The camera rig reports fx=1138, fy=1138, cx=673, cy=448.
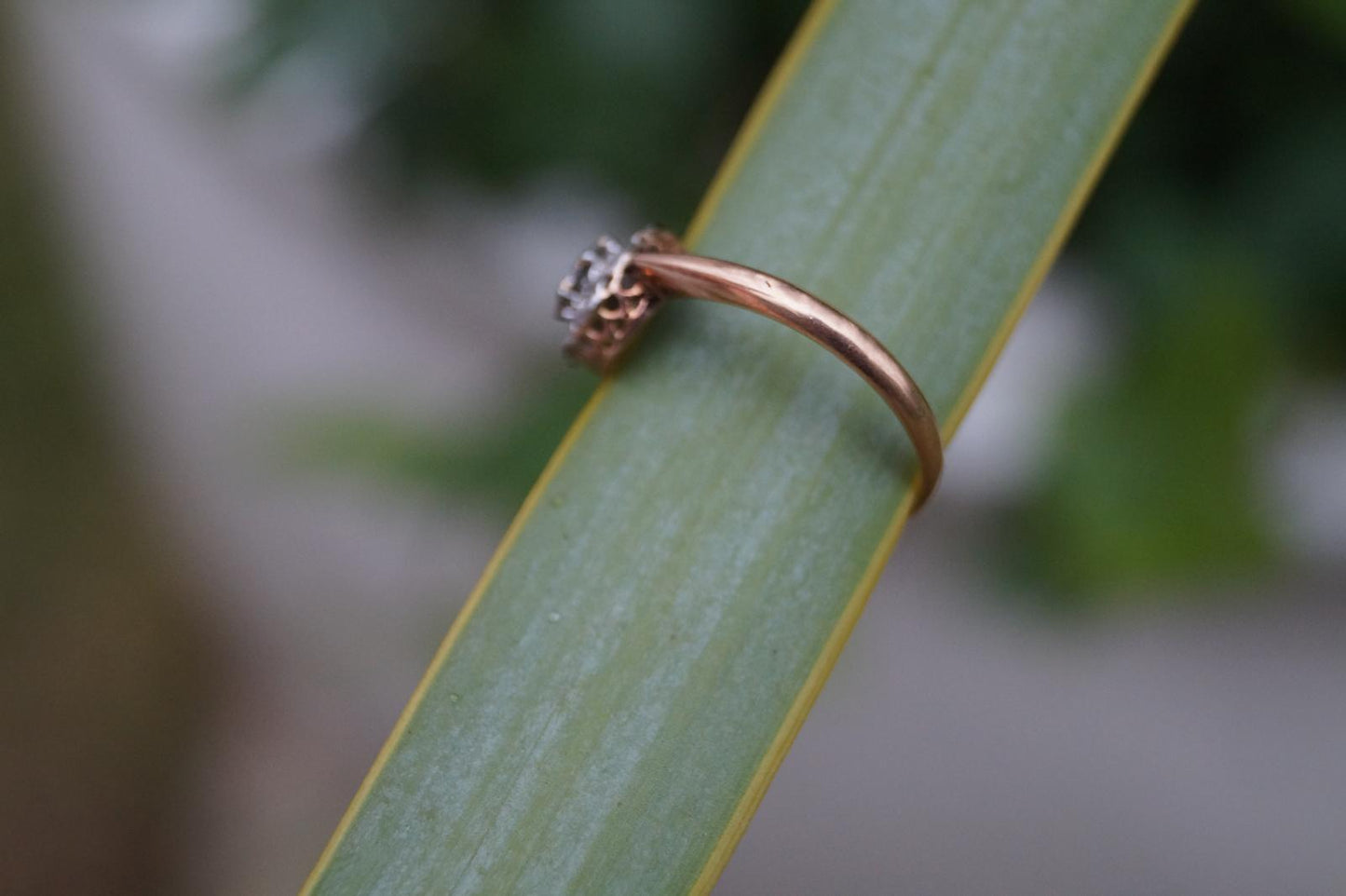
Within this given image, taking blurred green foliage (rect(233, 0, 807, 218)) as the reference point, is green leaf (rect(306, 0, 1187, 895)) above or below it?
below

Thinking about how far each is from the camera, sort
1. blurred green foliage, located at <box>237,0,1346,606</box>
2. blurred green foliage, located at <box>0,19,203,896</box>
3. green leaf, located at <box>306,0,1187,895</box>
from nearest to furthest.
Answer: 1. green leaf, located at <box>306,0,1187,895</box>
2. blurred green foliage, located at <box>237,0,1346,606</box>
3. blurred green foliage, located at <box>0,19,203,896</box>

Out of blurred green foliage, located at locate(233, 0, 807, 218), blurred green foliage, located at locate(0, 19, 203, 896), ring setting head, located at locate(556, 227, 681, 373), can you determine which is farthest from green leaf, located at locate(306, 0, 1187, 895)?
blurred green foliage, located at locate(0, 19, 203, 896)

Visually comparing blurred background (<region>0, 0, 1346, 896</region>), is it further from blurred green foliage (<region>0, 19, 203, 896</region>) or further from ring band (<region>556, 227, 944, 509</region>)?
ring band (<region>556, 227, 944, 509</region>)

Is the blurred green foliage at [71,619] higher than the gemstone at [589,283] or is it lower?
lower

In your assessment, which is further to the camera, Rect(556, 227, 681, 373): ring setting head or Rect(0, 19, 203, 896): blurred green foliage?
Rect(0, 19, 203, 896): blurred green foliage

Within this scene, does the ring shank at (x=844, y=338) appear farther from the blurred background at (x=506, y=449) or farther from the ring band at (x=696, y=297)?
the blurred background at (x=506, y=449)

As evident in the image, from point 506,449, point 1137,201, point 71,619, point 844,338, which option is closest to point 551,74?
point 506,449

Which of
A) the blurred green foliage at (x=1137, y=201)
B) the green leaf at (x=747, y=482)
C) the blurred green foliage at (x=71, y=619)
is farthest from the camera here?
the blurred green foliage at (x=71, y=619)

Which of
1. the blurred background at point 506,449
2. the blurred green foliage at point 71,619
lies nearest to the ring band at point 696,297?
the blurred background at point 506,449

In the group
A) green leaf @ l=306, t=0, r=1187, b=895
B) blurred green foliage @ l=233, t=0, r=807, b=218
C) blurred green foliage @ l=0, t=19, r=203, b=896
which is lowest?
blurred green foliage @ l=0, t=19, r=203, b=896

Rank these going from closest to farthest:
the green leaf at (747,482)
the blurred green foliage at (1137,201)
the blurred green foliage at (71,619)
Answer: the green leaf at (747,482)
the blurred green foliage at (1137,201)
the blurred green foliage at (71,619)
